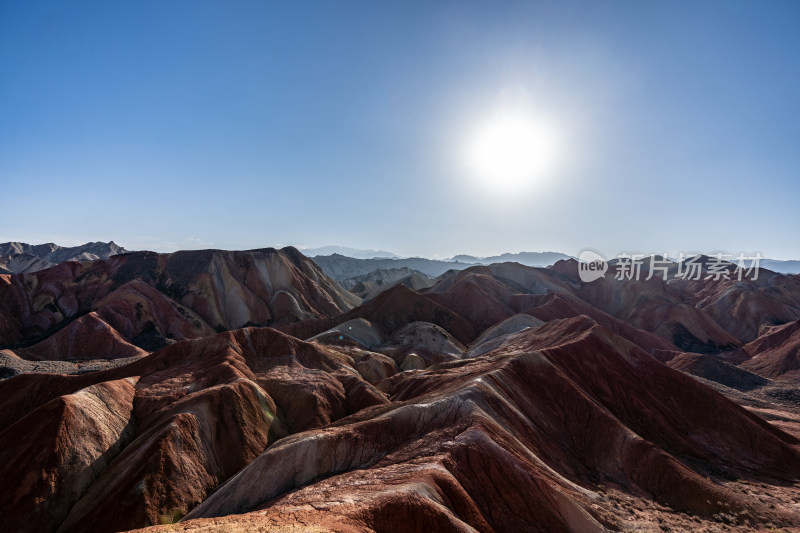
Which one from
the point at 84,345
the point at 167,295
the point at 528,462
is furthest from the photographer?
the point at 167,295

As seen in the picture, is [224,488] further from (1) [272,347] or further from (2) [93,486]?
(1) [272,347]

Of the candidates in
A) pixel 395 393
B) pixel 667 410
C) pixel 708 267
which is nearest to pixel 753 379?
pixel 667 410

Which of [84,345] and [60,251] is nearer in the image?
[84,345]

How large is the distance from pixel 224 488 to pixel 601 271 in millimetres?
144826

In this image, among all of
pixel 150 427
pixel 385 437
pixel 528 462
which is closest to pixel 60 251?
pixel 150 427

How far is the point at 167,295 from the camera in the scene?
88.9 m

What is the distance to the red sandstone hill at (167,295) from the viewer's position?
73.1m

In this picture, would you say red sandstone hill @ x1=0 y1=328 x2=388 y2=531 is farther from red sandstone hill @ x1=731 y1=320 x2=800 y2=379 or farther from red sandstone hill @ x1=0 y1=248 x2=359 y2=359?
red sandstone hill @ x1=731 y1=320 x2=800 y2=379

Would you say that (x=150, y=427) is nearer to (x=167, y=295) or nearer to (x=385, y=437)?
(x=385, y=437)

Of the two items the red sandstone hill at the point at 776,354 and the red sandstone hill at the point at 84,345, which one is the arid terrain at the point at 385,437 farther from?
the red sandstone hill at the point at 776,354

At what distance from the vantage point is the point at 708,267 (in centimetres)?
15012

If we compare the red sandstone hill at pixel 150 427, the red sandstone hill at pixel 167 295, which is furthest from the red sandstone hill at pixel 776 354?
the red sandstone hill at pixel 167 295

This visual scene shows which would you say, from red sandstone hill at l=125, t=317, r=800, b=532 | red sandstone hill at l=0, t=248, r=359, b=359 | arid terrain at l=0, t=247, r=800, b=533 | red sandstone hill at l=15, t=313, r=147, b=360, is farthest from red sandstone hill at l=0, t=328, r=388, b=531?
red sandstone hill at l=0, t=248, r=359, b=359

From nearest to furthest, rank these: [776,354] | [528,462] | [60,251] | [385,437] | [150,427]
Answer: [528,462] < [385,437] < [150,427] < [776,354] < [60,251]
